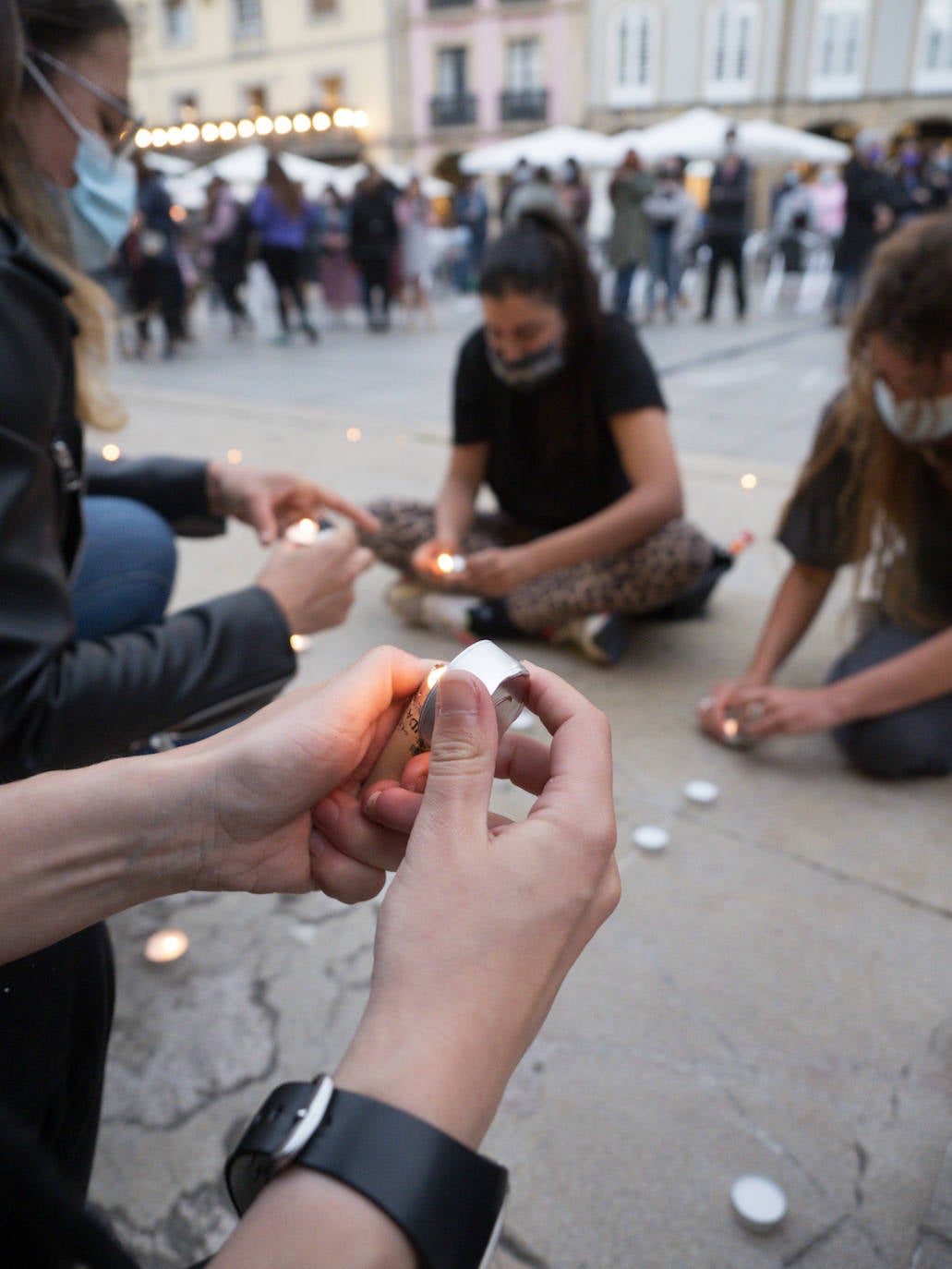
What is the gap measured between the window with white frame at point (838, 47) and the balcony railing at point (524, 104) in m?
7.66

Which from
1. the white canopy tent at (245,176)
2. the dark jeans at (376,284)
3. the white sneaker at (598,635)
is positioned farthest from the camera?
the white canopy tent at (245,176)

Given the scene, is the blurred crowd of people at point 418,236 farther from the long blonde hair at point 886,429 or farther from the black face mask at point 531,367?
the long blonde hair at point 886,429

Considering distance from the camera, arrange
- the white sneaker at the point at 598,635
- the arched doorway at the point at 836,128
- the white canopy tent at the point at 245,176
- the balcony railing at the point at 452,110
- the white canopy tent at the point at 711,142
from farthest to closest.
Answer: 1. the balcony railing at the point at 452,110
2. the arched doorway at the point at 836,128
3. the white canopy tent at the point at 245,176
4. the white canopy tent at the point at 711,142
5. the white sneaker at the point at 598,635

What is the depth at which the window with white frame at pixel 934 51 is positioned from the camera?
24.1 m

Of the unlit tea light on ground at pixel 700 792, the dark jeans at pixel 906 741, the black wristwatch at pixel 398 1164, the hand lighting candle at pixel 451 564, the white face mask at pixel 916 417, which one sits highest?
the white face mask at pixel 916 417

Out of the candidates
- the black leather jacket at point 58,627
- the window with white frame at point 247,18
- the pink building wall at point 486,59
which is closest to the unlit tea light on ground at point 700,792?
the black leather jacket at point 58,627

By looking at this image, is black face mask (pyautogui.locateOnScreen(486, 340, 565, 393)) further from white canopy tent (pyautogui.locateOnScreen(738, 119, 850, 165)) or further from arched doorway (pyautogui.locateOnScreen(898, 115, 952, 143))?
arched doorway (pyautogui.locateOnScreen(898, 115, 952, 143))

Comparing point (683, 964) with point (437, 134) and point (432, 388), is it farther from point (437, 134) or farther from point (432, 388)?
point (437, 134)

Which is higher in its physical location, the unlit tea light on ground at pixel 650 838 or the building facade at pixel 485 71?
the building facade at pixel 485 71

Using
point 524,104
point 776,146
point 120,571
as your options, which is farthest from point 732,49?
point 120,571

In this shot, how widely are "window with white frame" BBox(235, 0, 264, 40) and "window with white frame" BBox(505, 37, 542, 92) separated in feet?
43.5

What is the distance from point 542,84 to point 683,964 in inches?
1196

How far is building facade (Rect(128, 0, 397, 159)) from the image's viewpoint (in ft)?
55.0

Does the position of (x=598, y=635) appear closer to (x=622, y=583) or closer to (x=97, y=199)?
(x=622, y=583)
